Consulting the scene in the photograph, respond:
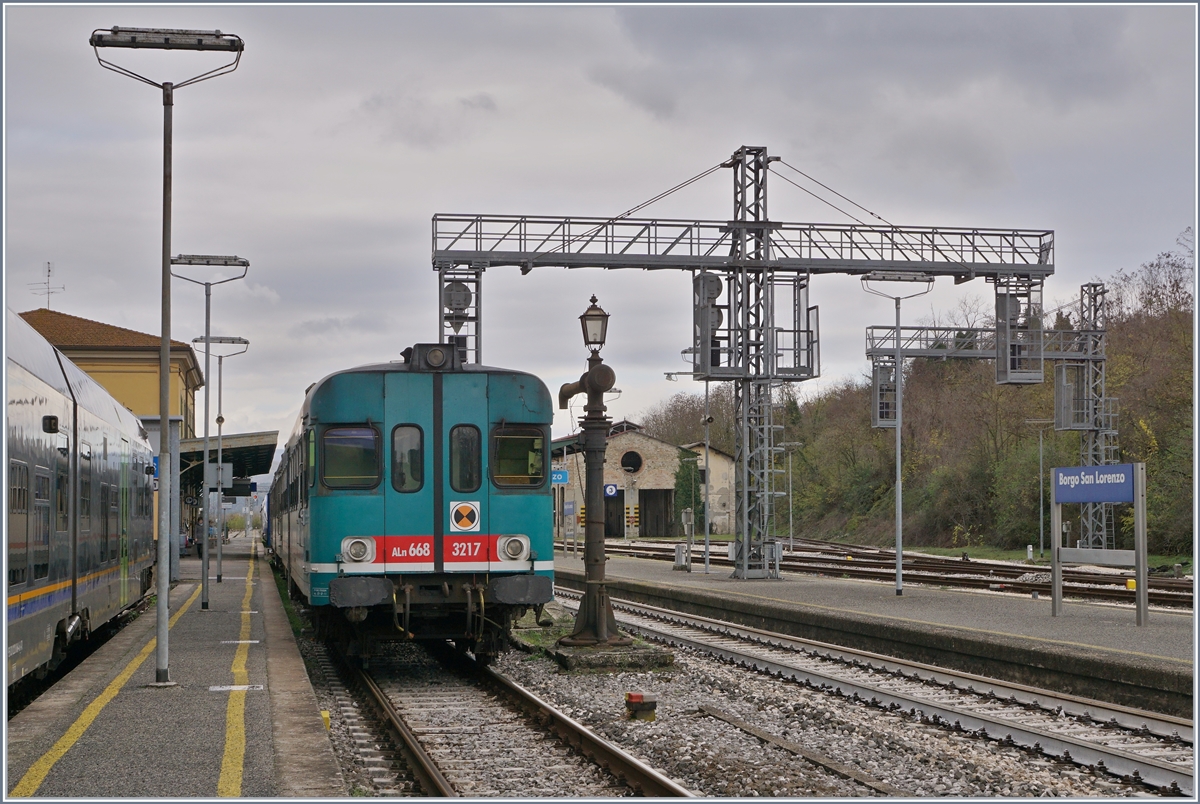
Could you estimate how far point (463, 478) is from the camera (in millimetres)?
13234

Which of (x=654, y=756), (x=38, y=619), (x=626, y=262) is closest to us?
(x=654, y=756)

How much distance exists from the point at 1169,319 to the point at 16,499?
139ft

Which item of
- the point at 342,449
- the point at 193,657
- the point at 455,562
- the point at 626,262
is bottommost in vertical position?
the point at 193,657

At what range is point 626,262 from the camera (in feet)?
88.4

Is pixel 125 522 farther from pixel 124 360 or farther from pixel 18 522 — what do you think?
pixel 124 360

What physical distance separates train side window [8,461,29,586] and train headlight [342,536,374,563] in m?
3.38

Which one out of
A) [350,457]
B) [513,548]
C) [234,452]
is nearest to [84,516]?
[350,457]

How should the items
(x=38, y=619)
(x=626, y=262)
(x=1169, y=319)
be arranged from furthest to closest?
(x=1169, y=319) → (x=626, y=262) → (x=38, y=619)

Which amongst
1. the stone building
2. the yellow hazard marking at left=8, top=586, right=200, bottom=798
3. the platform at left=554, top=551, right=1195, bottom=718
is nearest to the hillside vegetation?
the stone building

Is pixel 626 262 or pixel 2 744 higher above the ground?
pixel 626 262

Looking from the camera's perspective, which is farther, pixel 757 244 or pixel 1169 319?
pixel 1169 319

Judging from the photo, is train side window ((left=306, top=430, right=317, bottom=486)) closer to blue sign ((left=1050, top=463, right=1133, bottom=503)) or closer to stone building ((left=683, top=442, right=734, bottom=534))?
blue sign ((left=1050, top=463, right=1133, bottom=503))

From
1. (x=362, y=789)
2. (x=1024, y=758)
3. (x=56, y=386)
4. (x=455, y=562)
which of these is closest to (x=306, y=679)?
(x=455, y=562)

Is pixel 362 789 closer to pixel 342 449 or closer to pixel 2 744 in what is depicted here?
pixel 2 744
